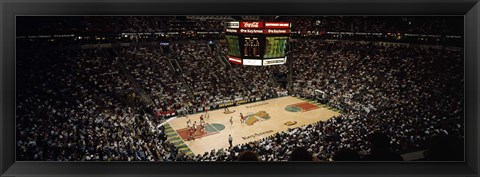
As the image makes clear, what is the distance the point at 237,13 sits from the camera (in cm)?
409

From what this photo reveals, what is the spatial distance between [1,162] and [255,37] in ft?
30.7

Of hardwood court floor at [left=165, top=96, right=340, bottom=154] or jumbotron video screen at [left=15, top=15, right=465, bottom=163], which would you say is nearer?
jumbotron video screen at [left=15, top=15, right=465, bottom=163]

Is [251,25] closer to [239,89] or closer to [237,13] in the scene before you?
[237,13]

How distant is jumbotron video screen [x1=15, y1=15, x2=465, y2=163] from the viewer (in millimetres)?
9672

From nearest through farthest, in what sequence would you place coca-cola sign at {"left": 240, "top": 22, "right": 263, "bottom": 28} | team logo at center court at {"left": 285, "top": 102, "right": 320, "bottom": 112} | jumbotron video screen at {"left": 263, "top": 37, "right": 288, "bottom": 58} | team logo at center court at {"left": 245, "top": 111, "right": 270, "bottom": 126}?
coca-cola sign at {"left": 240, "top": 22, "right": 263, "bottom": 28}
jumbotron video screen at {"left": 263, "top": 37, "right": 288, "bottom": 58}
team logo at center court at {"left": 245, "top": 111, "right": 270, "bottom": 126}
team logo at center court at {"left": 285, "top": 102, "right": 320, "bottom": 112}

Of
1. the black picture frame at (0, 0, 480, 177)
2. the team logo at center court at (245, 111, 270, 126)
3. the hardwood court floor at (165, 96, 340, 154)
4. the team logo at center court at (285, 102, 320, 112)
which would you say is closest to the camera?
the black picture frame at (0, 0, 480, 177)

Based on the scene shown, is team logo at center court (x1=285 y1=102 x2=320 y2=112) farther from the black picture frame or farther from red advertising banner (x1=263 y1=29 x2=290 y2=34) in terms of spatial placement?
the black picture frame

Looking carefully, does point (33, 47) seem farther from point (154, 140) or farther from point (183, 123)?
point (154, 140)

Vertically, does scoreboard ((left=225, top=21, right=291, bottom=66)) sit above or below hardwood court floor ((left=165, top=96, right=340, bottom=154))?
above

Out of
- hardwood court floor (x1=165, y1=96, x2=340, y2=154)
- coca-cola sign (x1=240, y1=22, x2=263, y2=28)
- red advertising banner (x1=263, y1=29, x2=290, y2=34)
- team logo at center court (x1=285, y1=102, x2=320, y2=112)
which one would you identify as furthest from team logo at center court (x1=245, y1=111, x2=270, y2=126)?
coca-cola sign (x1=240, y1=22, x2=263, y2=28)

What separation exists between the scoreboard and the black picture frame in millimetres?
8086

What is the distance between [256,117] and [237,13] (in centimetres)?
1478

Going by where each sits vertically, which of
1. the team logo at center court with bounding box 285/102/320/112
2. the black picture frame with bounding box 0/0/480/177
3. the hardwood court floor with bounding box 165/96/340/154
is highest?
the black picture frame with bounding box 0/0/480/177

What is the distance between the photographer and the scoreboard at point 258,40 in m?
12.1
